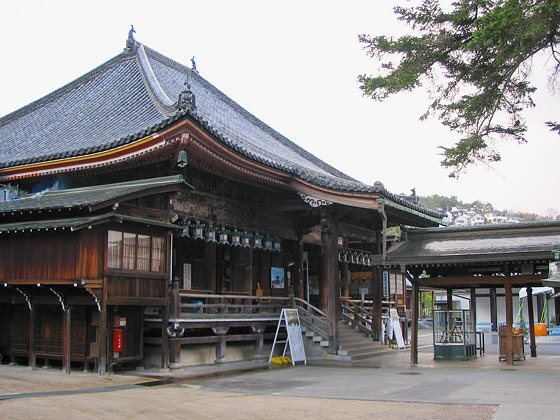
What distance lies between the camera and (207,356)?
18.7m

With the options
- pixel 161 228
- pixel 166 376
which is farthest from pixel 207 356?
pixel 161 228

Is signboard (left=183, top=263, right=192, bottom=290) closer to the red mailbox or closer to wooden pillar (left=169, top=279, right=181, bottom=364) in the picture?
wooden pillar (left=169, top=279, right=181, bottom=364)

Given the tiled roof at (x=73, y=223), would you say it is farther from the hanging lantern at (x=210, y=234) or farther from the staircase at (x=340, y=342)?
the staircase at (x=340, y=342)

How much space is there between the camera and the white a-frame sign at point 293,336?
1936cm

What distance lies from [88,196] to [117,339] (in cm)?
385

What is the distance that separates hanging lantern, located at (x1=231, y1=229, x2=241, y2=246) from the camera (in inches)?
778

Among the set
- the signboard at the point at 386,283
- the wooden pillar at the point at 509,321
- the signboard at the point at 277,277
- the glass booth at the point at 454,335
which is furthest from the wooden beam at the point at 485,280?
the signboard at the point at 386,283

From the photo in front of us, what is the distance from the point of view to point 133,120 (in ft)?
64.7

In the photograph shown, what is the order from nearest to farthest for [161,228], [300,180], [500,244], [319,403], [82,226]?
1. [319,403]
2. [82,226]
3. [161,228]
4. [500,244]
5. [300,180]

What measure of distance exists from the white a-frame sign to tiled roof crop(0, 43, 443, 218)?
4.60m

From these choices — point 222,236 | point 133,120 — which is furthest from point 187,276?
point 133,120

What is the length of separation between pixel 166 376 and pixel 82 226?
447 cm

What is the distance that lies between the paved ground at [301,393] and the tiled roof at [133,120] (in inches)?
243

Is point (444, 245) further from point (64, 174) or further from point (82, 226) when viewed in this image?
point (64, 174)
